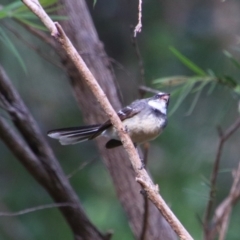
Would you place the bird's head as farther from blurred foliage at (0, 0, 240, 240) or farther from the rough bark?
blurred foliage at (0, 0, 240, 240)

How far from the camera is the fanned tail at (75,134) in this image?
8.09 ft

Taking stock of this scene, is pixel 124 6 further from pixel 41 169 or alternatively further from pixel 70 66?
pixel 41 169

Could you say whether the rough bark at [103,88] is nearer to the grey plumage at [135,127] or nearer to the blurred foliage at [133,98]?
the grey plumage at [135,127]

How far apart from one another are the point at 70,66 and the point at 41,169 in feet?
1.67

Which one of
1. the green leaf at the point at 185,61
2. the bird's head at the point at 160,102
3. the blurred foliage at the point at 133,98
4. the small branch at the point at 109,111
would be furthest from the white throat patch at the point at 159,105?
the blurred foliage at the point at 133,98

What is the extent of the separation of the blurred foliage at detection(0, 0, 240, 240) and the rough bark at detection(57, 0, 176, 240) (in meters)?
1.49

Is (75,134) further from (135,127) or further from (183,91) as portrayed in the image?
(183,91)

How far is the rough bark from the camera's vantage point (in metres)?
2.70

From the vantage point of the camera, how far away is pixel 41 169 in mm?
2479

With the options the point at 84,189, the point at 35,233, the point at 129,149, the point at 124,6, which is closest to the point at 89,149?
the point at 84,189

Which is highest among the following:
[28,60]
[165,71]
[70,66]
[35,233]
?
[70,66]

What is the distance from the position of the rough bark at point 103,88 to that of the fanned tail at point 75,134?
9.3 inches

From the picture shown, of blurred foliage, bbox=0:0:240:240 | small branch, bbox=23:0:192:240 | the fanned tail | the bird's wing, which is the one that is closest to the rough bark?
the bird's wing

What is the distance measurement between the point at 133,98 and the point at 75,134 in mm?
1941
